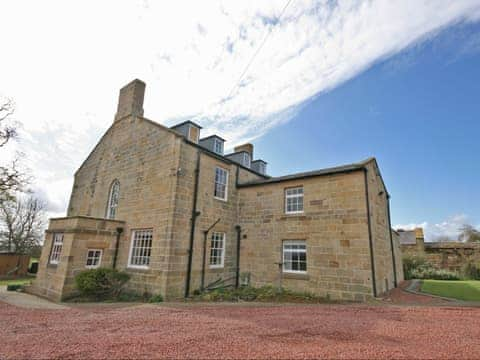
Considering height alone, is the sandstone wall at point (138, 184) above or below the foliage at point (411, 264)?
above

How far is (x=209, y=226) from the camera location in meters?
12.9

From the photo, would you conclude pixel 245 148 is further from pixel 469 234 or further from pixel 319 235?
pixel 469 234

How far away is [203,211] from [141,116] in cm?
689

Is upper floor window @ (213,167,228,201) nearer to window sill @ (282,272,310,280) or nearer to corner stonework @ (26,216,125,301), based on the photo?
window sill @ (282,272,310,280)

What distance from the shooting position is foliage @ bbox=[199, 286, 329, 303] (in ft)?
34.2

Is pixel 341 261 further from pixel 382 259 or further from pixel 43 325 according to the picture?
pixel 43 325

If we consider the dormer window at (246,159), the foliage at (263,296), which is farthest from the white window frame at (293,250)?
the dormer window at (246,159)

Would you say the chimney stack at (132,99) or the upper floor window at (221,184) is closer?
the upper floor window at (221,184)

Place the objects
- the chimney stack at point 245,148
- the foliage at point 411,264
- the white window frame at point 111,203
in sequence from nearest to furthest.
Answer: the white window frame at point 111,203, the foliage at point 411,264, the chimney stack at point 245,148

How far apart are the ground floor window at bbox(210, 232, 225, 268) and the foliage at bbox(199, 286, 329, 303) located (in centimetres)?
140

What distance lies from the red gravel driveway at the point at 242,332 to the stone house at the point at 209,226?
254cm

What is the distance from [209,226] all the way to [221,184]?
2598 millimetres

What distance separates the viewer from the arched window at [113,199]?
14.4 m

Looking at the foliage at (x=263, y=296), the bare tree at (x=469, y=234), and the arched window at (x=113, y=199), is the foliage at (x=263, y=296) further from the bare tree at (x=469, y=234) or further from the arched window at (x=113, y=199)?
the bare tree at (x=469, y=234)
